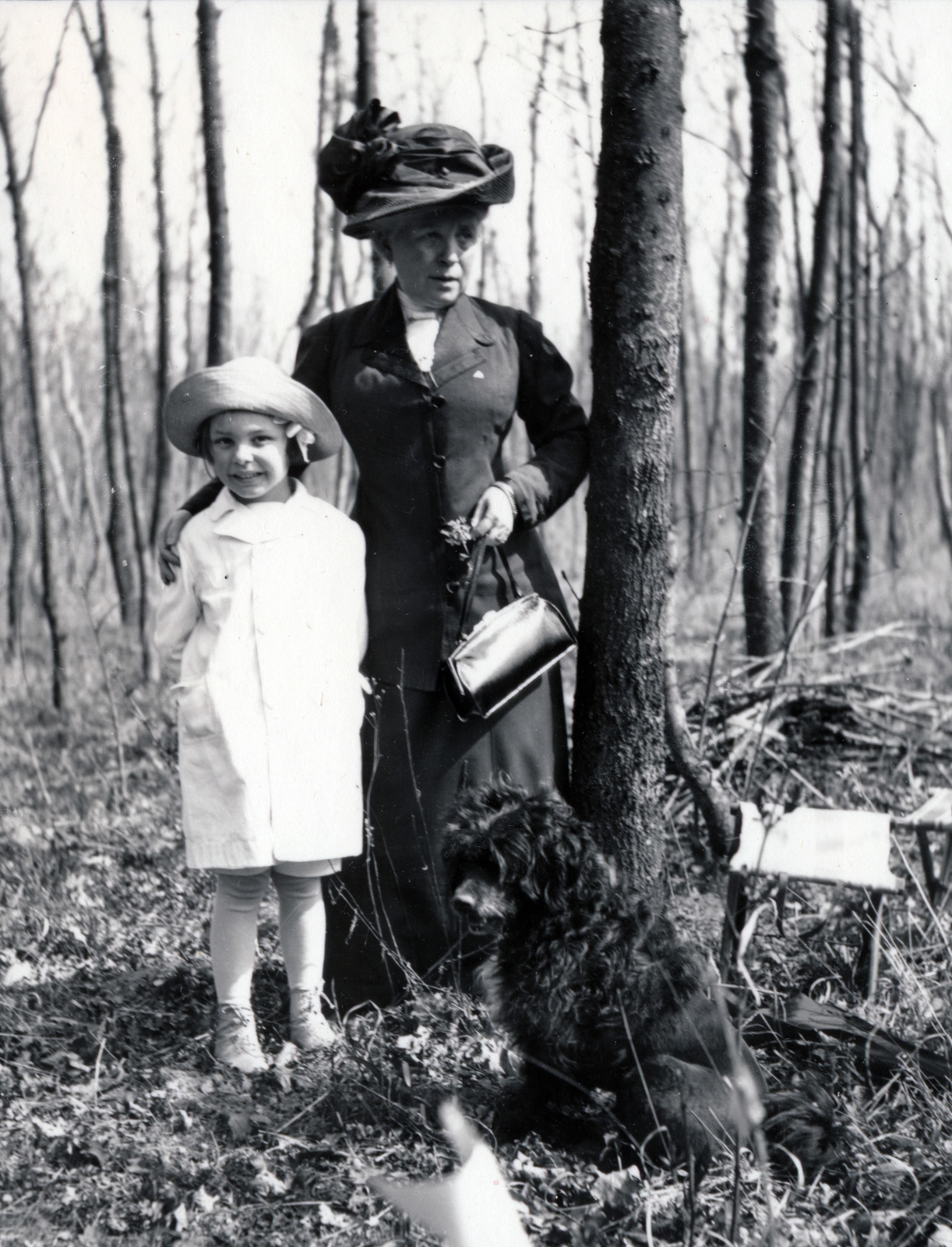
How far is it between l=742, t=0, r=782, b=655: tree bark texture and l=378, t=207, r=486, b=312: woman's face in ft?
9.09

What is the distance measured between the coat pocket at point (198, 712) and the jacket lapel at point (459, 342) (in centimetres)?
109

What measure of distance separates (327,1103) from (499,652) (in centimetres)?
124

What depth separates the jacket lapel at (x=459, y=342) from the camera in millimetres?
3122

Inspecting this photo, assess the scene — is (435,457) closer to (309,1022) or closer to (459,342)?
(459,342)

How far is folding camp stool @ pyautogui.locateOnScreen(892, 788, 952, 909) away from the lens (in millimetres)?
3209

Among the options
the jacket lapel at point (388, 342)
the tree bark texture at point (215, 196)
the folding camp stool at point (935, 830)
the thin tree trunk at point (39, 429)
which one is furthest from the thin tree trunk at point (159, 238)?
the folding camp stool at point (935, 830)

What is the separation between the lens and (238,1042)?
297 cm

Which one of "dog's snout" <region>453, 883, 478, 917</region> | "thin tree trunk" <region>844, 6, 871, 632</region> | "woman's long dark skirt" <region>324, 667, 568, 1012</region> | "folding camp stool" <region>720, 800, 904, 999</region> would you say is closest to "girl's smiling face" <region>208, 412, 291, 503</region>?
"woman's long dark skirt" <region>324, 667, 568, 1012</region>

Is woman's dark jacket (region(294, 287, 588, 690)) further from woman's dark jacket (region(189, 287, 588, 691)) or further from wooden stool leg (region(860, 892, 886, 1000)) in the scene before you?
wooden stool leg (region(860, 892, 886, 1000))

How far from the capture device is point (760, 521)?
571cm

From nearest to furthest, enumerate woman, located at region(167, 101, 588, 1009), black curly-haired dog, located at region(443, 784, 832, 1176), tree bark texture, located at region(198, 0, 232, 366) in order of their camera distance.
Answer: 1. black curly-haired dog, located at region(443, 784, 832, 1176)
2. woman, located at region(167, 101, 588, 1009)
3. tree bark texture, located at region(198, 0, 232, 366)

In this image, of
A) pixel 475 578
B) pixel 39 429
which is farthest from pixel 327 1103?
pixel 39 429

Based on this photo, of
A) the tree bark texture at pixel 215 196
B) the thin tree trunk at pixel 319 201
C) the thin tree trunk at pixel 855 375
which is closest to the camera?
the tree bark texture at pixel 215 196

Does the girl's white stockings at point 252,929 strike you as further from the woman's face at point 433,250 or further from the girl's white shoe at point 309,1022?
the woman's face at point 433,250
